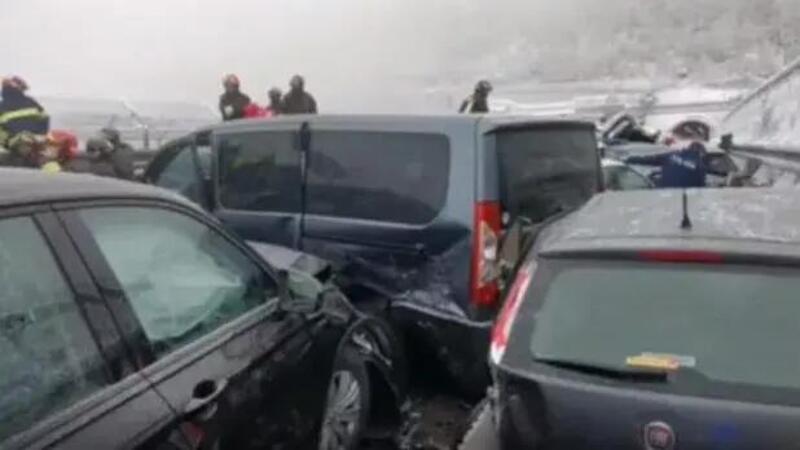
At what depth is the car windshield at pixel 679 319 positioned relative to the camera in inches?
109

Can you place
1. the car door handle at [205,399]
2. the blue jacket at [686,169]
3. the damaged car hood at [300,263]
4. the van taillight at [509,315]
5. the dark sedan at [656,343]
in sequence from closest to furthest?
the car door handle at [205,399], the dark sedan at [656,343], the van taillight at [509,315], the damaged car hood at [300,263], the blue jacket at [686,169]

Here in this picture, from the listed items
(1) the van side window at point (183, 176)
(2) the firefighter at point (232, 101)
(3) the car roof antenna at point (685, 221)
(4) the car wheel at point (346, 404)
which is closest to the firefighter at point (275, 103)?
(2) the firefighter at point (232, 101)

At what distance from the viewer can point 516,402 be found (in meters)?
2.96

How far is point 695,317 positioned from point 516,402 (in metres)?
0.57

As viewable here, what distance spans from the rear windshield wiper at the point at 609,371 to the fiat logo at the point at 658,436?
5.1 inches

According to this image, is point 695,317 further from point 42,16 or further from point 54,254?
point 42,16

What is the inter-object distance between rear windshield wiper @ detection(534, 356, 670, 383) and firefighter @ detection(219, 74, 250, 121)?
10.4 metres

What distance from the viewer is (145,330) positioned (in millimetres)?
2688

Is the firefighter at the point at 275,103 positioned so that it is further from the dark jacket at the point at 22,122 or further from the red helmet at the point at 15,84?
the dark jacket at the point at 22,122

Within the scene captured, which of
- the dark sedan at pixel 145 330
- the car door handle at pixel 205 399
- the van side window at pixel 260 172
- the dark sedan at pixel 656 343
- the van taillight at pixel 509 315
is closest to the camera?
the dark sedan at pixel 145 330

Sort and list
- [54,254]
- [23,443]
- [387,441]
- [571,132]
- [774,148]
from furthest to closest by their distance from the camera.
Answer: [774,148] → [571,132] → [387,441] → [54,254] → [23,443]

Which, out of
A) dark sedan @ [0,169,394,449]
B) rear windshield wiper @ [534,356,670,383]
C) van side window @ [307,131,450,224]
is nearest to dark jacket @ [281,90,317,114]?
van side window @ [307,131,450,224]

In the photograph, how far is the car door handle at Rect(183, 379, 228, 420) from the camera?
2.55 metres

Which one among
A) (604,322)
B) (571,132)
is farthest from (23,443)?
(571,132)
